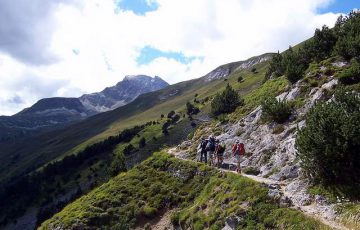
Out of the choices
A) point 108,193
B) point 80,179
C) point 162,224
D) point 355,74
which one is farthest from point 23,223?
point 355,74

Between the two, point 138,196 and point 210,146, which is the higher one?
point 210,146

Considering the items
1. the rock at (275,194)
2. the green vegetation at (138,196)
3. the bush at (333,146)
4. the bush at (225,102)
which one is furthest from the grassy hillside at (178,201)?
the bush at (225,102)

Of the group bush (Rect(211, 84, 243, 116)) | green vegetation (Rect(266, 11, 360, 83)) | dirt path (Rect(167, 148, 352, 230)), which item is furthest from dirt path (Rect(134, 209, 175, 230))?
bush (Rect(211, 84, 243, 116))

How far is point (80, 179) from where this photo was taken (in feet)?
483

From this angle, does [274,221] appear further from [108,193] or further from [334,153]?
[108,193]

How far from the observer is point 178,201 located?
40844 mm

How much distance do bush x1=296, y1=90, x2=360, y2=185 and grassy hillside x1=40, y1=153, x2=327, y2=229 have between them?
3.77m

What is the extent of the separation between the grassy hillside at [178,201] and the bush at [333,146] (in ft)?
12.4

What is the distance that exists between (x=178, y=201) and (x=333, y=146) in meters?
19.7

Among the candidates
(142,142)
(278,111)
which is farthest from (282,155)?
(142,142)

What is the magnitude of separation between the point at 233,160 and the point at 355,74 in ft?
48.5

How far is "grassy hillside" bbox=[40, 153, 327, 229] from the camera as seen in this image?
88.8 feet

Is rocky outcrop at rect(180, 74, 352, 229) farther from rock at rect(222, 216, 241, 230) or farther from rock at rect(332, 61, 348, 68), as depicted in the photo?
rock at rect(332, 61, 348, 68)

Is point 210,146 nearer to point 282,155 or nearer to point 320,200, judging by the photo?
point 282,155
